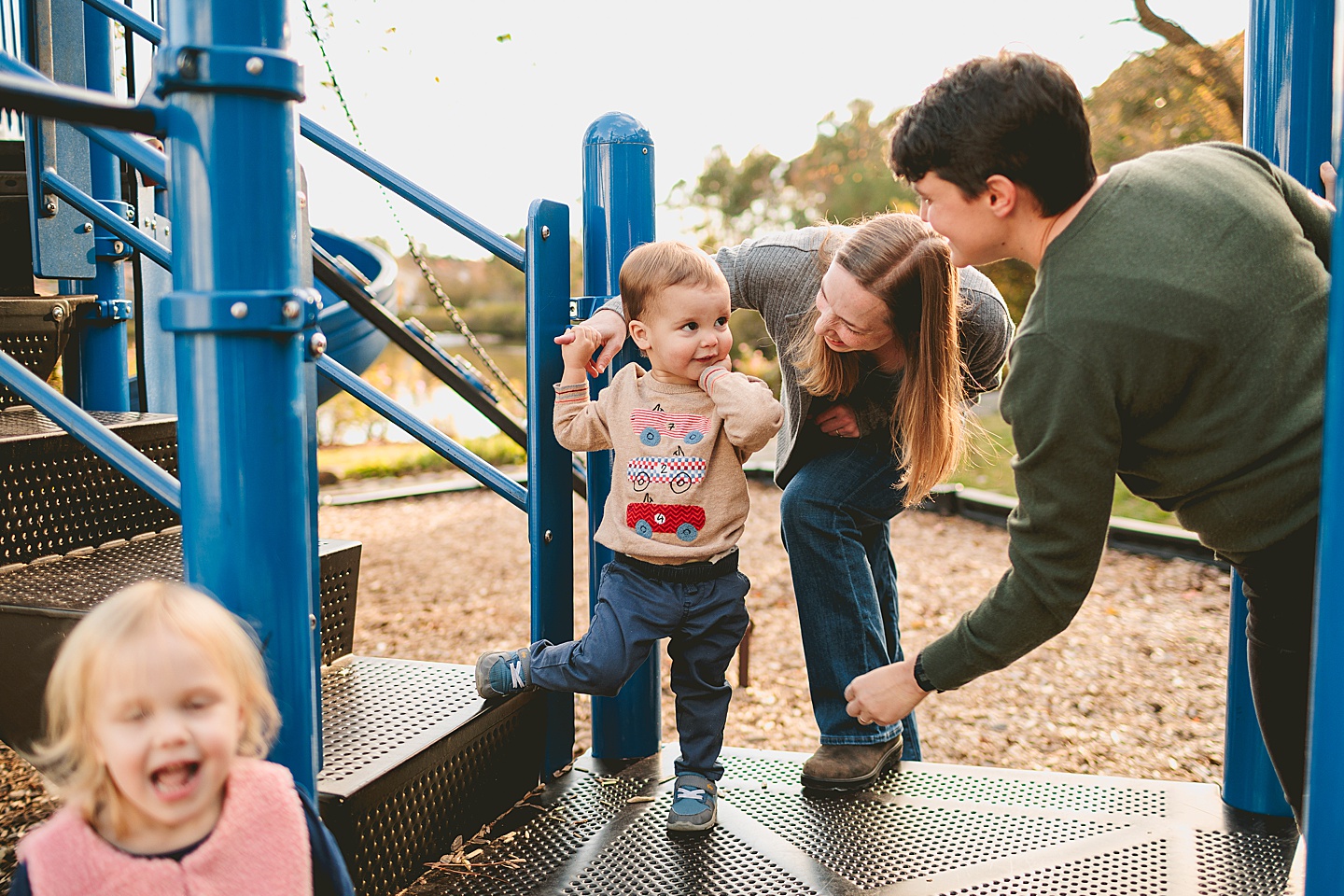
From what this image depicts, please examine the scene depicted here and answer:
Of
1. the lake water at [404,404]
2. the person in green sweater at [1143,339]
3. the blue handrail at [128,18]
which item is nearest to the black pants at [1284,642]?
the person in green sweater at [1143,339]

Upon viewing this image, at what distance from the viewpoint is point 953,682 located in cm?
172

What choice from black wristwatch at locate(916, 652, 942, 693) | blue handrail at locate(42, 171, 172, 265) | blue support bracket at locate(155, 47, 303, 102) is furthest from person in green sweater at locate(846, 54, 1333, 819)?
blue handrail at locate(42, 171, 172, 265)

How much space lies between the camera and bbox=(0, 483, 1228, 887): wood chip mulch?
11.3ft

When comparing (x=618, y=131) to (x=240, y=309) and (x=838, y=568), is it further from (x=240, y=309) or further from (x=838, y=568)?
(x=240, y=309)

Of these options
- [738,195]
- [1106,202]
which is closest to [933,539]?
[1106,202]

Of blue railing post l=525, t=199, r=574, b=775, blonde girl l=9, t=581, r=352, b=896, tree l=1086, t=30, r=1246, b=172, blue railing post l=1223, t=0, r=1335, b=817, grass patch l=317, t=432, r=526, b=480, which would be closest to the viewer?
blonde girl l=9, t=581, r=352, b=896

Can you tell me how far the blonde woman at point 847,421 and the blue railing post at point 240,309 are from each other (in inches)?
39.5

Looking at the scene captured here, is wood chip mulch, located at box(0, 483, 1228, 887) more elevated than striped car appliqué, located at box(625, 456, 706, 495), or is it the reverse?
striped car appliqué, located at box(625, 456, 706, 495)

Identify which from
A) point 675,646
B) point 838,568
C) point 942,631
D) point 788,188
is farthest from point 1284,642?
point 788,188

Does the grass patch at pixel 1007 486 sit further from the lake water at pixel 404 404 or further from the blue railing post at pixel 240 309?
the blue railing post at pixel 240 309

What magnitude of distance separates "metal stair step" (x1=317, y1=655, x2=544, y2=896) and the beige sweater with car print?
466 mm

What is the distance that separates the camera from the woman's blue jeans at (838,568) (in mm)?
2422

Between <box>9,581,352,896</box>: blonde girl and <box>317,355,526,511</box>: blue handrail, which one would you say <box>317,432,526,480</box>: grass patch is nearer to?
<box>317,355,526,511</box>: blue handrail

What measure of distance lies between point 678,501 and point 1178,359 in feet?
3.14
